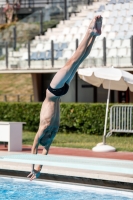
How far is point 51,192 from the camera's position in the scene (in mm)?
11266

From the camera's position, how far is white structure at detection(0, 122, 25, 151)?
1667cm

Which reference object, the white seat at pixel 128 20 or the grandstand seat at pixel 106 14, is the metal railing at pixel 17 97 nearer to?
the grandstand seat at pixel 106 14

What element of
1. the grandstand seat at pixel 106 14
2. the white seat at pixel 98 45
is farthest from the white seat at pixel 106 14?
the white seat at pixel 98 45

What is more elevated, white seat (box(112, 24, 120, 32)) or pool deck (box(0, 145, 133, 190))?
white seat (box(112, 24, 120, 32))

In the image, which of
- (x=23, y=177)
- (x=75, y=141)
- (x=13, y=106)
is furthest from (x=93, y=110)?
(x=23, y=177)

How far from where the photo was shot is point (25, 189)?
11617mm

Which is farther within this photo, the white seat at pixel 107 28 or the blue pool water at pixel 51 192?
the white seat at pixel 107 28

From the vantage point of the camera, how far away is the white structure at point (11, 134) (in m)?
16.7

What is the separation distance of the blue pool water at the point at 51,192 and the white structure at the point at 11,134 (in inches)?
175

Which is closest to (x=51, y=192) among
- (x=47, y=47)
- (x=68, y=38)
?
(x=47, y=47)

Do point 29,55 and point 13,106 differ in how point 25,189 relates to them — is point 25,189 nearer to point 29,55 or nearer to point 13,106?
point 13,106

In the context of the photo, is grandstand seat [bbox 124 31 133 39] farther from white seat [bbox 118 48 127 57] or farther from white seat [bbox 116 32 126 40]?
white seat [bbox 118 48 127 57]

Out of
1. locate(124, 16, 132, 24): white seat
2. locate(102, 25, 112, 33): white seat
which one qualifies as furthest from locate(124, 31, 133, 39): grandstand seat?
locate(102, 25, 112, 33): white seat

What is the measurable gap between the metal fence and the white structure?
399 cm
